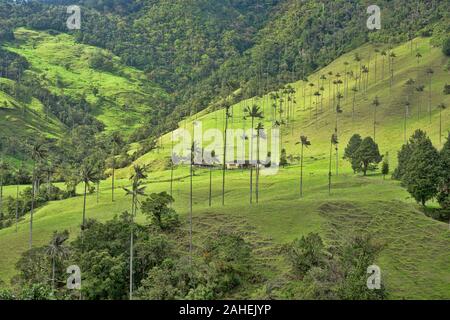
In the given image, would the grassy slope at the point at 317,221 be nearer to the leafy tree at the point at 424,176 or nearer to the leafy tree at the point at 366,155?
the leafy tree at the point at 424,176

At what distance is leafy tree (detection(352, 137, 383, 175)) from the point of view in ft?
486

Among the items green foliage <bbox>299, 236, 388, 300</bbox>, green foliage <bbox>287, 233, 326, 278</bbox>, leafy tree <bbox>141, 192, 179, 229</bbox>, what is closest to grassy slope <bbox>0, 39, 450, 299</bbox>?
green foliage <bbox>287, 233, 326, 278</bbox>

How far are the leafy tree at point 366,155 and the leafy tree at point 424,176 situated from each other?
33.3m

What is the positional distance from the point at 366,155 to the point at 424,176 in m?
38.6

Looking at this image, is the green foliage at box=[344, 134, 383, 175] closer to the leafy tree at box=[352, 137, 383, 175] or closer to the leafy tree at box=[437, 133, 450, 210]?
the leafy tree at box=[352, 137, 383, 175]

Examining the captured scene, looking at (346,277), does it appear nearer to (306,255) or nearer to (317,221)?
(306,255)

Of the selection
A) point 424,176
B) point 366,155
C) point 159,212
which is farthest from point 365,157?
point 159,212

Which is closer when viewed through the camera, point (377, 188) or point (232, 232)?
point (232, 232)

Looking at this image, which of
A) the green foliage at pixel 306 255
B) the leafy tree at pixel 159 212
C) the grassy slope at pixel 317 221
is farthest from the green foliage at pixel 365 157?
the green foliage at pixel 306 255

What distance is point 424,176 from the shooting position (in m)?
110
